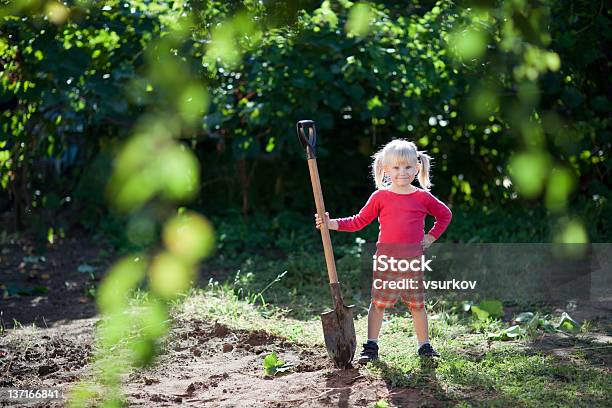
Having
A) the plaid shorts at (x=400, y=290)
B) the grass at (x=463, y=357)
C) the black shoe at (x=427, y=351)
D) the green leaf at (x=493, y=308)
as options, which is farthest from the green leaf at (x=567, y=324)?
the plaid shorts at (x=400, y=290)

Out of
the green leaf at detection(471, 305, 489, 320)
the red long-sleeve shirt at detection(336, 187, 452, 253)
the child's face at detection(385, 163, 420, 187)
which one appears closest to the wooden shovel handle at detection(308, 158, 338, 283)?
the red long-sleeve shirt at detection(336, 187, 452, 253)

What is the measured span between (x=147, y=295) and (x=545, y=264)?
265 centimetres

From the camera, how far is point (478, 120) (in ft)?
22.4

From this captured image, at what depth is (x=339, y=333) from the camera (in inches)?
145

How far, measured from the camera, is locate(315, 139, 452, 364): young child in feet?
12.2

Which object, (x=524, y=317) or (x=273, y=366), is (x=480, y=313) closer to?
(x=524, y=317)

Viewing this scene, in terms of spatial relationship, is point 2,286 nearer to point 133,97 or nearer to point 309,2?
point 133,97

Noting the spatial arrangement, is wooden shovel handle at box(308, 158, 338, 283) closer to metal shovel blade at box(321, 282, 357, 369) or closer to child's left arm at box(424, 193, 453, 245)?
metal shovel blade at box(321, 282, 357, 369)

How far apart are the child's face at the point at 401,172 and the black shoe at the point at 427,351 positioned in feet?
2.41

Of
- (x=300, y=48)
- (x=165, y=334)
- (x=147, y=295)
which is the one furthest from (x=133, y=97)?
(x=165, y=334)

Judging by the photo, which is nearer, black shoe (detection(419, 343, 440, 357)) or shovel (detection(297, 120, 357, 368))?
shovel (detection(297, 120, 357, 368))

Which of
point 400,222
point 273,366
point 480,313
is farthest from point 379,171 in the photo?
point 480,313

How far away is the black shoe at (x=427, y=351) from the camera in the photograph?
380 centimetres

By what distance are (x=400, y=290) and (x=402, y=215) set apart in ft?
1.12
